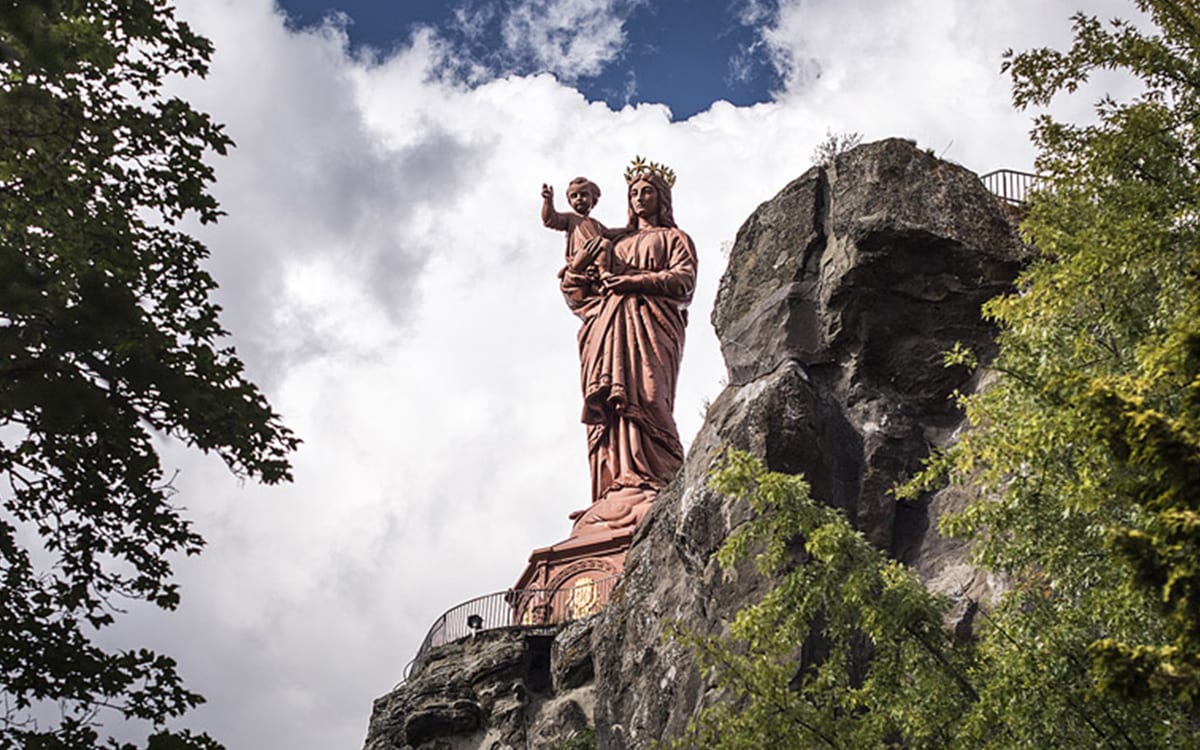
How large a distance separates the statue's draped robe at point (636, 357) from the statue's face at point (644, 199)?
0.44 m

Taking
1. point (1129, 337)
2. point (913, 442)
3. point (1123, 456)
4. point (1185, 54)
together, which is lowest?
point (1123, 456)

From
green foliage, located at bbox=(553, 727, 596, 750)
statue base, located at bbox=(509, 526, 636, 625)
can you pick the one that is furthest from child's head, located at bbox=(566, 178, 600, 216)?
green foliage, located at bbox=(553, 727, 596, 750)

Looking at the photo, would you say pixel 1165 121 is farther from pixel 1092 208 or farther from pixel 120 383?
pixel 120 383

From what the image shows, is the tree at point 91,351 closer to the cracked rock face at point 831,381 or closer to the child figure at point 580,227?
the cracked rock face at point 831,381

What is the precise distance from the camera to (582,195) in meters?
33.3

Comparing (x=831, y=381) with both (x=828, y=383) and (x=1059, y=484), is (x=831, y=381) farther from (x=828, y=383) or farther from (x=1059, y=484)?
(x=1059, y=484)

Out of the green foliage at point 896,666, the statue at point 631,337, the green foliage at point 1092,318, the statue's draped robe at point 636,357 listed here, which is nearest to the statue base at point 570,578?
the statue at point 631,337

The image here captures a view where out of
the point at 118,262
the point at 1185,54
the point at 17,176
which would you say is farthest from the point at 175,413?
the point at 1185,54

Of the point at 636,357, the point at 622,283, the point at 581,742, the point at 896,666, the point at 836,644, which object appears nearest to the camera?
the point at 896,666

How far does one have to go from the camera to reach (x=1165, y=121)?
42.3 feet

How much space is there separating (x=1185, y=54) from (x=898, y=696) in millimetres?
5924

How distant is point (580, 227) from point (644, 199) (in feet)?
4.76

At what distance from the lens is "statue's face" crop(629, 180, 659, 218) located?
32.8 meters

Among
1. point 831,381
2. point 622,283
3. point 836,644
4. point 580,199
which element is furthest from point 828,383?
point 580,199
